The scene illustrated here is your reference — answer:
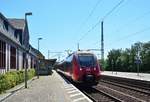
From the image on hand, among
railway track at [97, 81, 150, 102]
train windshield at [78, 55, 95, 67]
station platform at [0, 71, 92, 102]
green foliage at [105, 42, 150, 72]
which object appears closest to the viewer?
station platform at [0, 71, 92, 102]

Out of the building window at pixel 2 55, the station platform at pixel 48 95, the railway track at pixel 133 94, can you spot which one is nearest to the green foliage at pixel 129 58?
the building window at pixel 2 55

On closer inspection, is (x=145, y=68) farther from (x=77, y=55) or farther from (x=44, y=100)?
(x=44, y=100)

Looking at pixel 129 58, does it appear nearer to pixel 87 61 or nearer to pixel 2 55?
pixel 2 55

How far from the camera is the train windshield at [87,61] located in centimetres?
2825

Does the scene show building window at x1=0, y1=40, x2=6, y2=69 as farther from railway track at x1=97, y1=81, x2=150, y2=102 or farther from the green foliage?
the green foliage

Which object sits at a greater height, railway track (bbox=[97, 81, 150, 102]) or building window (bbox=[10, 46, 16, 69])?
building window (bbox=[10, 46, 16, 69])

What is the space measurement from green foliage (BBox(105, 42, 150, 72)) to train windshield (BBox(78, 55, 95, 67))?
222 ft

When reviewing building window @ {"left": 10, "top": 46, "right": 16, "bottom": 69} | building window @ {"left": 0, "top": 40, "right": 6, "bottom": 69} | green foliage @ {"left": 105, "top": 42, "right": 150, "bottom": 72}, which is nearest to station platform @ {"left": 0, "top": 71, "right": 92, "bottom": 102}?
building window @ {"left": 0, "top": 40, "right": 6, "bottom": 69}

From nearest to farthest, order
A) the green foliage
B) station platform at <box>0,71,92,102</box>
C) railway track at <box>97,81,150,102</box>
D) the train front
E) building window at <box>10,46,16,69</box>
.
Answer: station platform at <box>0,71,92,102</box> < railway track at <box>97,81,150,102</box> < the train front < building window at <box>10,46,16,69</box> < the green foliage

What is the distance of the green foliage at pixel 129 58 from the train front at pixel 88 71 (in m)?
68.0

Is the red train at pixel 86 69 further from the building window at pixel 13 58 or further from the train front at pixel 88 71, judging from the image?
the building window at pixel 13 58

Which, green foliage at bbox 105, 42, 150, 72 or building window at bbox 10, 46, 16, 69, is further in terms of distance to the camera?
green foliage at bbox 105, 42, 150, 72

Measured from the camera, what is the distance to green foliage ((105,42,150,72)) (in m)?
99.7

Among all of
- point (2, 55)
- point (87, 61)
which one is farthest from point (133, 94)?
point (2, 55)
